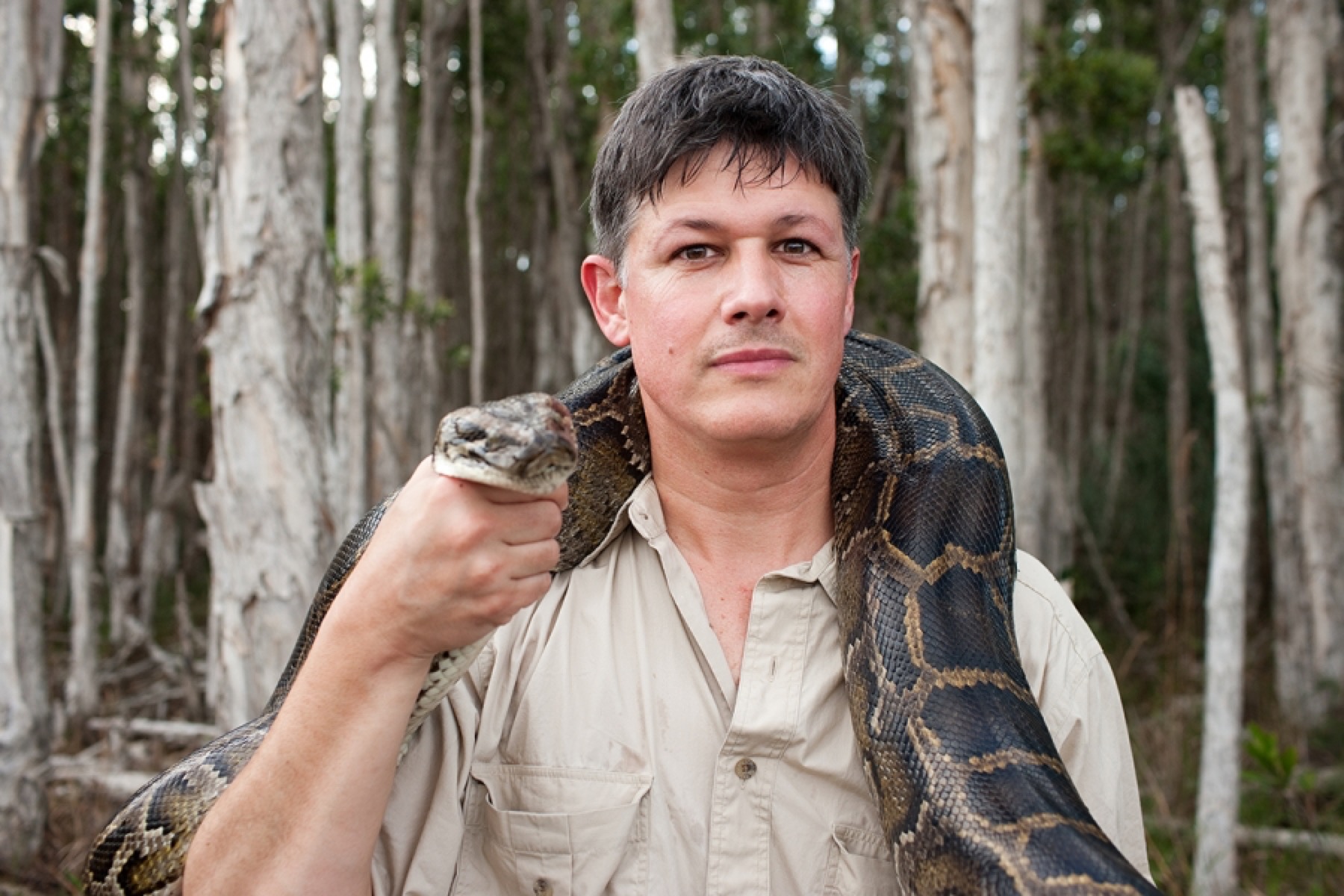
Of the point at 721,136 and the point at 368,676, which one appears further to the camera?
the point at 721,136

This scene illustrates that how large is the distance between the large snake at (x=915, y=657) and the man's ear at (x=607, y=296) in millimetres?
378

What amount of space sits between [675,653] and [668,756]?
0.24 metres

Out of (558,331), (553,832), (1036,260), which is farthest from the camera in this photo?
(558,331)

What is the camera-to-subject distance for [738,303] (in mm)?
2229


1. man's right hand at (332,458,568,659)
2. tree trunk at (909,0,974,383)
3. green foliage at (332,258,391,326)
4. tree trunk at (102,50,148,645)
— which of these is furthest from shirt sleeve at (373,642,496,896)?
tree trunk at (102,50,148,645)

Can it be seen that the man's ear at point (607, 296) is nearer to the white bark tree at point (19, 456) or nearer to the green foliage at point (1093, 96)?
the white bark tree at point (19, 456)

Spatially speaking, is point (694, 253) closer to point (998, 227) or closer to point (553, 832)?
point (553, 832)

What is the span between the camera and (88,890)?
2568 millimetres

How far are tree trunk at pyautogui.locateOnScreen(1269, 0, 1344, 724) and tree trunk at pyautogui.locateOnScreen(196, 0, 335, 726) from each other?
7326mm

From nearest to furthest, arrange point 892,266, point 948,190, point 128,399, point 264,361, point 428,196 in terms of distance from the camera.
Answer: point 264,361 < point 948,190 < point 128,399 < point 428,196 < point 892,266

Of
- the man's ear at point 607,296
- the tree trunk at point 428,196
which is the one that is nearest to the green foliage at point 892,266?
the tree trunk at point 428,196

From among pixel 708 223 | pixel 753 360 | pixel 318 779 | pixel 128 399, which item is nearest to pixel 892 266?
pixel 128 399

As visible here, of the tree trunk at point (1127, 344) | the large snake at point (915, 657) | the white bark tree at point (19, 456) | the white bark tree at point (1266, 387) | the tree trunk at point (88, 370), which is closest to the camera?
the large snake at point (915, 657)

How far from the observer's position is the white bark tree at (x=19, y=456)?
15.1 feet
